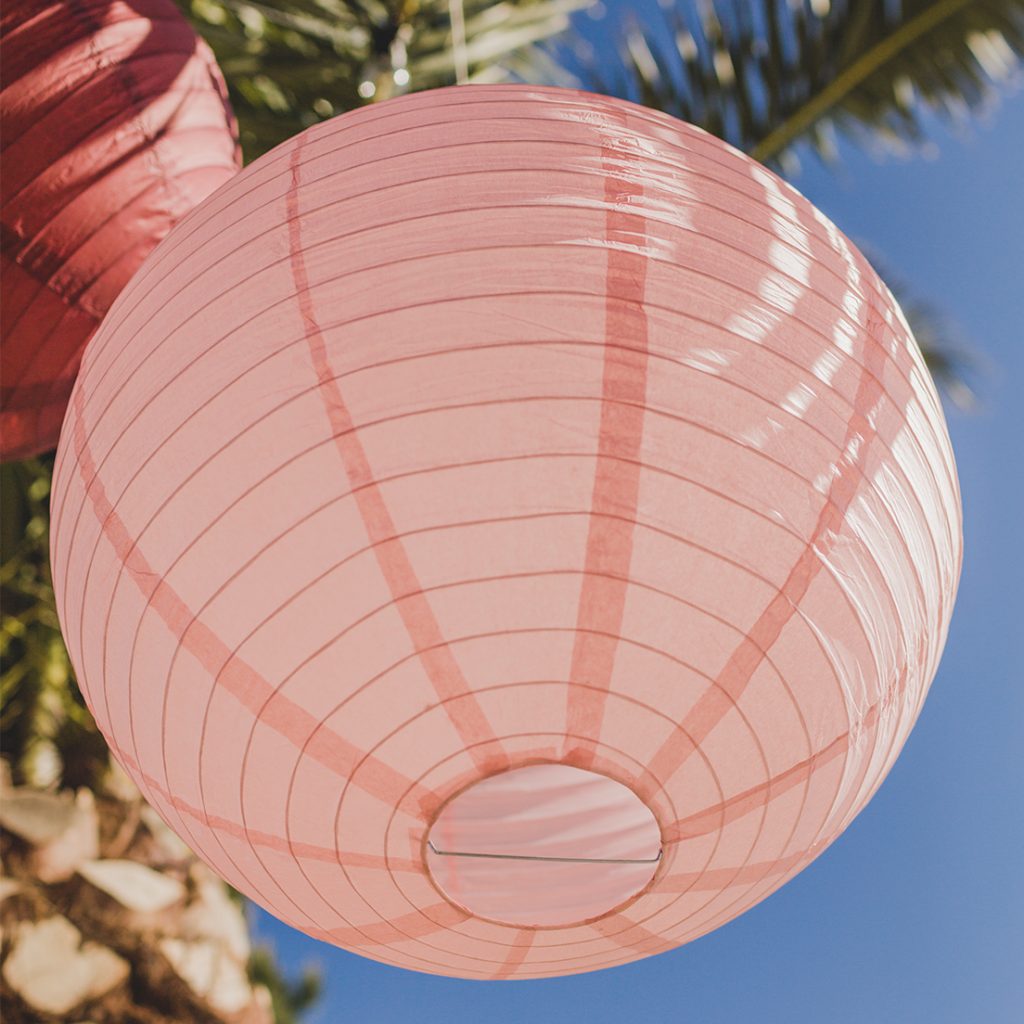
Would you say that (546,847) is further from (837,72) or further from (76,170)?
(837,72)

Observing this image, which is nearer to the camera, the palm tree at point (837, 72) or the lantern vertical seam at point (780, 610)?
the lantern vertical seam at point (780, 610)

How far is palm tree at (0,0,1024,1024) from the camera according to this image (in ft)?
Result: 5.65

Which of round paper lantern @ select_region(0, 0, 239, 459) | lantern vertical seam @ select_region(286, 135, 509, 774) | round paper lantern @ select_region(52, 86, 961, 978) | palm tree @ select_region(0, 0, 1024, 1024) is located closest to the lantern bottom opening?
round paper lantern @ select_region(52, 86, 961, 978)

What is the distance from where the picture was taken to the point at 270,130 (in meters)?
1.88

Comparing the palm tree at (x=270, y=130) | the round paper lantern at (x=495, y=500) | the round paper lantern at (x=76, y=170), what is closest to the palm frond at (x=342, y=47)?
the palm tree at (x=270, y=130)

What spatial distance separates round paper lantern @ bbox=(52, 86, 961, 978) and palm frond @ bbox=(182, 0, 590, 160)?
4.15ft

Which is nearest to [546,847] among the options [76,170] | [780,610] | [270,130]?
[780,610]

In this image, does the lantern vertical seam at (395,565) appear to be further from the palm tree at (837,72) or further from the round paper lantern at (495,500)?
the palm tree at (837,72)

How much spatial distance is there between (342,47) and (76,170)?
1206mm

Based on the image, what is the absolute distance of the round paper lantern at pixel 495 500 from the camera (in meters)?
0.47

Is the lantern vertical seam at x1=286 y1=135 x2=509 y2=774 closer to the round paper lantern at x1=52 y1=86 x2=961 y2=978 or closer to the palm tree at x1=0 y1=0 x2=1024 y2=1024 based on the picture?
the round paper lantern at x1=52 y1=86 x2=961 y2=978

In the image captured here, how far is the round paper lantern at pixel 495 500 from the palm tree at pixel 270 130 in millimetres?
1223

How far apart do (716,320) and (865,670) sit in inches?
7.7

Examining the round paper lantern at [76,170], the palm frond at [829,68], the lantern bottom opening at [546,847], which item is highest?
Result: the palm frond at [829,68]
